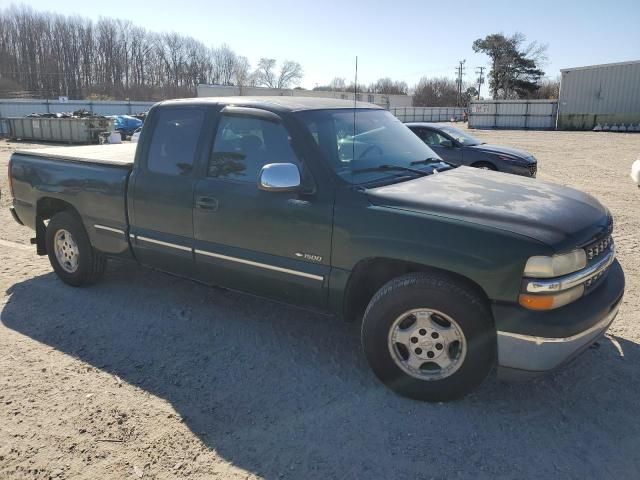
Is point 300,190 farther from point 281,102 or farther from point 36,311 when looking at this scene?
point 36,311

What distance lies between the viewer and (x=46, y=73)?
8462 cm

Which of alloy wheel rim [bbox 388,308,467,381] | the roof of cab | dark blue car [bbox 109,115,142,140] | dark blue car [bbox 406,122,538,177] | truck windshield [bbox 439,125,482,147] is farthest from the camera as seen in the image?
dark blue car [bbox 109,115,142,140]

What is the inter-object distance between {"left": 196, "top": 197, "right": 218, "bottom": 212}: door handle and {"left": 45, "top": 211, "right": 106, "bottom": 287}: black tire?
1.68 m

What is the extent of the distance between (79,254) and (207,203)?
197 centimetres

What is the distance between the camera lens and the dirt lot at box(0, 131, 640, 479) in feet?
8.79

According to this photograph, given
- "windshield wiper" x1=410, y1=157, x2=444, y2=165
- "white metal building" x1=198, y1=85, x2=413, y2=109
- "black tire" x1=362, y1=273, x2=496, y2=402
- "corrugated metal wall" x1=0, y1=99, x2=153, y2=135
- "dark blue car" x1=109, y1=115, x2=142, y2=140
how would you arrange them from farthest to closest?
1. "white metal building" x1=198, y1=85, x2=413, y2=109
2. "corrugated metal wall" x1=0, y1=99, x2=153, y2=135
3. "dark blue car" x1=109, y1=115, x2=142, y2=140
4. "windshield wiper" x1=410, y1=157, x2=444, y2=165
5. "black tire" x1=362, y1=273, x2=496, y2=402

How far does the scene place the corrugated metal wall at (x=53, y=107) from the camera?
3644cm

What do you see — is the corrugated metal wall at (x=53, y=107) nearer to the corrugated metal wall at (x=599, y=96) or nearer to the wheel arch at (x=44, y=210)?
the wheel arch at (x=44, y=210)

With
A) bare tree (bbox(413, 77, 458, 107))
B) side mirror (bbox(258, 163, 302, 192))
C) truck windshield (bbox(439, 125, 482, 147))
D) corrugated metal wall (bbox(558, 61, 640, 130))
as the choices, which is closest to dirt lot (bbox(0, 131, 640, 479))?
side mirror (bbox(258, 163, 302, 192))

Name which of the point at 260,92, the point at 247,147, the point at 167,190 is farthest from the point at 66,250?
→ the point at 260,92

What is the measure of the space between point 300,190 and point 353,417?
1514 mm

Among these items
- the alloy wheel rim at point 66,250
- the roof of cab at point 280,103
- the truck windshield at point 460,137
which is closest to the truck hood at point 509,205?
the roof of cab at point 280,103

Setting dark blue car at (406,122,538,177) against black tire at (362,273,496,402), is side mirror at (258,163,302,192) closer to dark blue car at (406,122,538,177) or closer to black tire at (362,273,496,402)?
black tire at (362,273,496,402)

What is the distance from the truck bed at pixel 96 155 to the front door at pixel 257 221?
1122 mm
